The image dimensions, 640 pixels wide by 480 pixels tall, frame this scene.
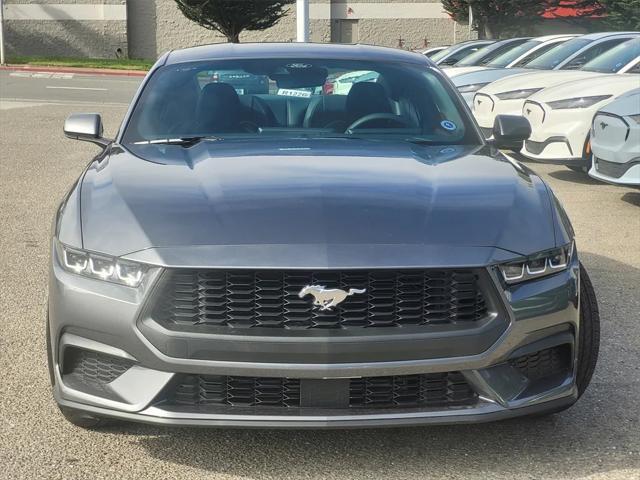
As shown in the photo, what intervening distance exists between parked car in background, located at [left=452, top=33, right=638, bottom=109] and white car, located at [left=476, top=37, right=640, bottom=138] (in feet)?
1.09

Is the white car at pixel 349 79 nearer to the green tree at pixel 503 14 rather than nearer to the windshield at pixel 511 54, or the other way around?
the windshield at pixel 511 54

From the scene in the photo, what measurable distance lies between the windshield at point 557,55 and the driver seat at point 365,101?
29.0ft

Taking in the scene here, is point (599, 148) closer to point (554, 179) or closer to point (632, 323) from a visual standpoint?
point (554, 179)

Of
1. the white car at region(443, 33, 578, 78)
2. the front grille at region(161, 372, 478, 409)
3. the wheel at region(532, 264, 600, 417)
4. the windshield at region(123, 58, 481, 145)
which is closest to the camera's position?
the front grille at region(161, 372, 478, 409)

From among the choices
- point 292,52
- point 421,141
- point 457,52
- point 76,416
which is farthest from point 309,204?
point 457,52

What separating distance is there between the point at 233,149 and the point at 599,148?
5370 millimetres

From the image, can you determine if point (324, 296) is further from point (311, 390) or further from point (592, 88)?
point (592, 88)

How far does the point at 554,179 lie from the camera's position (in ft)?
35.7

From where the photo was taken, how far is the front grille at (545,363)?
11.2 ft

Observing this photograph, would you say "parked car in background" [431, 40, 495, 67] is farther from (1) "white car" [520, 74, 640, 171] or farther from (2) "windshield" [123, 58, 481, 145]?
(2) "windshield" [123, 58, 481, 145]

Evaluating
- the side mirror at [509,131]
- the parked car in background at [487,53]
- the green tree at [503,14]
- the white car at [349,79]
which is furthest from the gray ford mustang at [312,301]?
the green tree at [503,14]

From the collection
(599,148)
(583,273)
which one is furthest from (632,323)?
(599,148)

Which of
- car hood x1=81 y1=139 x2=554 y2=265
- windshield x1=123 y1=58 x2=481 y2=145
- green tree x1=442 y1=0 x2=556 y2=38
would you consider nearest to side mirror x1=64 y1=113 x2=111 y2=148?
windshield x1=123 y1=58 x2=481 y2=145

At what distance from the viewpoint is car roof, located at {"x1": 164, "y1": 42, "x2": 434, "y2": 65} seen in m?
5.24
